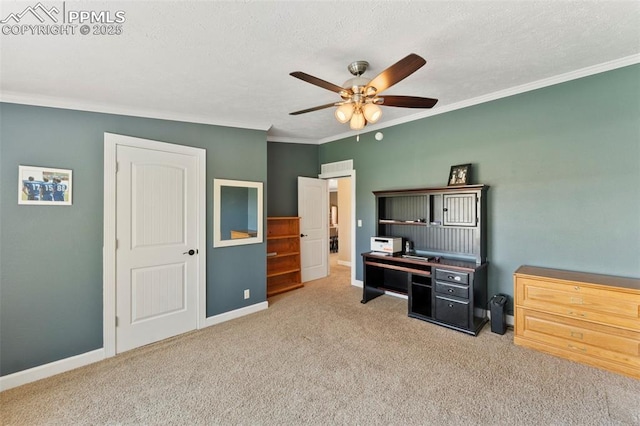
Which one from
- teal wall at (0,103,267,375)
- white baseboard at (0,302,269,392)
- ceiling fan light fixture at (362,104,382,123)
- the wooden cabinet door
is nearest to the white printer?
the wooden cabinet door

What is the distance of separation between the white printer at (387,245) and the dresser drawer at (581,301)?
150 cm

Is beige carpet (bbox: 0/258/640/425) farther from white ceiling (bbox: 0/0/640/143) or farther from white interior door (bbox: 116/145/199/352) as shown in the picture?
white ceiling (bbox: 0/0/640/143)

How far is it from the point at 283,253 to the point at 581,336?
3908mm

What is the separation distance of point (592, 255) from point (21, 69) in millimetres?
5290

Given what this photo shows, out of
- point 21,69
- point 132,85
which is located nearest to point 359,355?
point 132,85

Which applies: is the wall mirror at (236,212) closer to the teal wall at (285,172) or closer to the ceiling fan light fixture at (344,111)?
the teal wall at (285,172)

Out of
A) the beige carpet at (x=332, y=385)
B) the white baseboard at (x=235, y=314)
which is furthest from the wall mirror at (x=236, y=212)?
the beige carpet at (x=332, y=385)

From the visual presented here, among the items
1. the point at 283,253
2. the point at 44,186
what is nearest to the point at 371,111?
the point at 44,186

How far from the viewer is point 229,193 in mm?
3607

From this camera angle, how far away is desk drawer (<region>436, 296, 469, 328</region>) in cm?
304

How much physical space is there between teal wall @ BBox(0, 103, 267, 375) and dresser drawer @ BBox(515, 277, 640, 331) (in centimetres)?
427

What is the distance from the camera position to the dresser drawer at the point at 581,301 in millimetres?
2203

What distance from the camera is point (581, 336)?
2.41 metres

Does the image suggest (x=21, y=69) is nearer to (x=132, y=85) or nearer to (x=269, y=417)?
(x=132, y=85)
